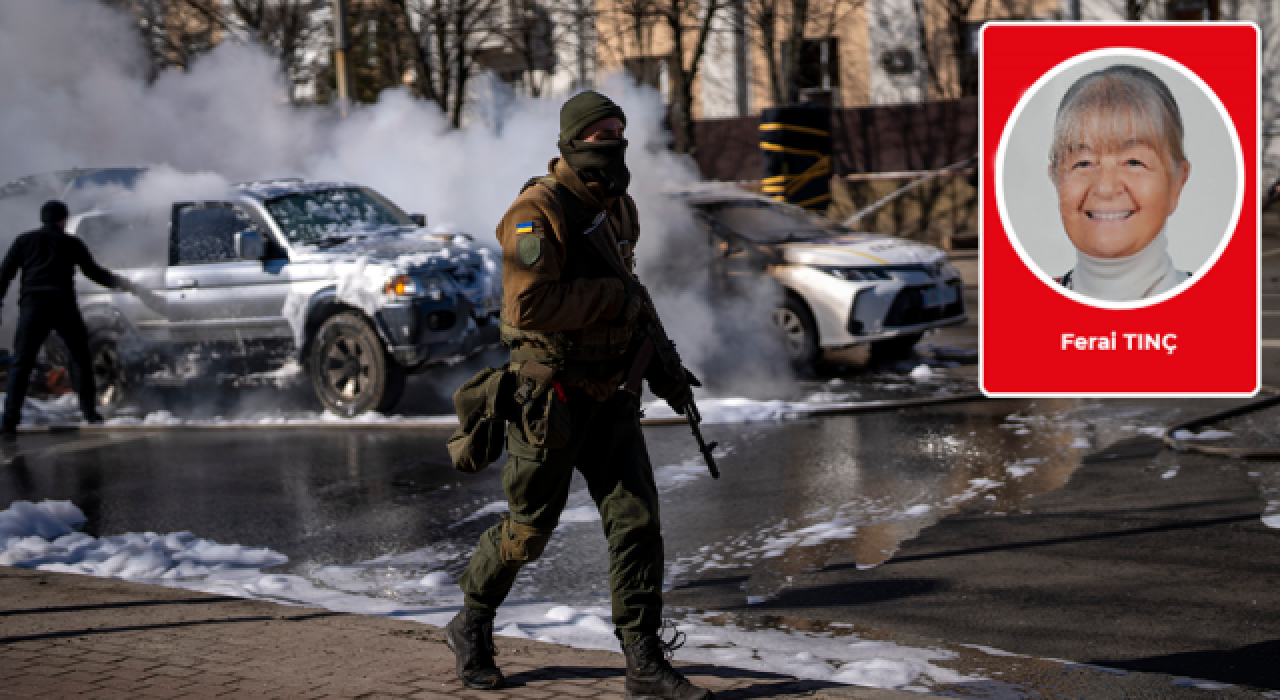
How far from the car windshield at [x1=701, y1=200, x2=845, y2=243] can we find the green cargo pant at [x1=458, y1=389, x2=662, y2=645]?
7.71 metres

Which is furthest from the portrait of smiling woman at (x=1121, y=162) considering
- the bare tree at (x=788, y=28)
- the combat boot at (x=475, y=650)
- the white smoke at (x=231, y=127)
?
the bare tree at (x=788, y=28)

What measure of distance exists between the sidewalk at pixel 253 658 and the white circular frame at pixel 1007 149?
1.33m

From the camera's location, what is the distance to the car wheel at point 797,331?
37.0 ft

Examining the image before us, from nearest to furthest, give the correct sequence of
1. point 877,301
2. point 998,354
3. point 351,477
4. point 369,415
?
point 998,354, point 351,477, point 369,415, point 877,301

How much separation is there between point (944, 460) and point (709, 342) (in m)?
3.69

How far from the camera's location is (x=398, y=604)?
5.61 m

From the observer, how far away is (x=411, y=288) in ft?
33.1

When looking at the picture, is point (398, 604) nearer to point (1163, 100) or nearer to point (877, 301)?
point (1163, 100)

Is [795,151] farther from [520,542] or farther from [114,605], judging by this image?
[520,542]

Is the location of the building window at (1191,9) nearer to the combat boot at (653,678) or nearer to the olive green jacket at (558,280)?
the olive green jacket at (558,280)

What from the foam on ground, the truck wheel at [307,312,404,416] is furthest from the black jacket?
the foam on ground

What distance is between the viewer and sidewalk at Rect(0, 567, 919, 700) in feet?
13.5

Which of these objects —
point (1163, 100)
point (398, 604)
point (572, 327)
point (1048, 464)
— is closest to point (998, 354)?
point (1163, 100)

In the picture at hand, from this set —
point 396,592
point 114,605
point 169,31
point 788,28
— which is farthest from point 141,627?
point 788,28
